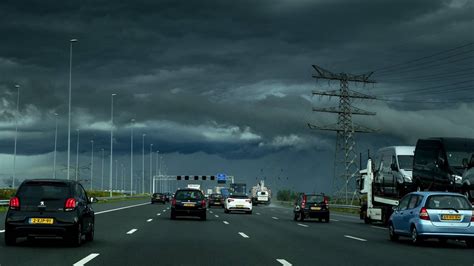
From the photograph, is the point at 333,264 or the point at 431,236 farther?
the point at 431,236

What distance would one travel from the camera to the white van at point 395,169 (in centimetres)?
2984

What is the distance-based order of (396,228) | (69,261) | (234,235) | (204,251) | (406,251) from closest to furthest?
(69,261) < (204,251) < (406,251) < (396,228) < (234,235)

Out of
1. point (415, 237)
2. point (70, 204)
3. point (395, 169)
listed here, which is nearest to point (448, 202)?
point (415, 237)

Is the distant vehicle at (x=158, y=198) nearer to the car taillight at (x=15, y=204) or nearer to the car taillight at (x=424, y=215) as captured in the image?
the car taillight at (x=424, y=215)

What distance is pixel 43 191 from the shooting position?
15539 millimetres

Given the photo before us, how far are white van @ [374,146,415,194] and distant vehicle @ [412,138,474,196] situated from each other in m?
2.12

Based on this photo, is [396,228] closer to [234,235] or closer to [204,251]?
[234,235]

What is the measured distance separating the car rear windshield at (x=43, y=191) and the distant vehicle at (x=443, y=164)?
14.6 metres

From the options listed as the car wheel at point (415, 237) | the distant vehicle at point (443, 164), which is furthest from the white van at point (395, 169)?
the car wheel at point (415, 237)

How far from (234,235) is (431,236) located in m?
6.25

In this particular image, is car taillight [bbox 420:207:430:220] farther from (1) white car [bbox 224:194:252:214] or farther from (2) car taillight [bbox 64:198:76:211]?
(1) white car [bbox 224:194:252:214]

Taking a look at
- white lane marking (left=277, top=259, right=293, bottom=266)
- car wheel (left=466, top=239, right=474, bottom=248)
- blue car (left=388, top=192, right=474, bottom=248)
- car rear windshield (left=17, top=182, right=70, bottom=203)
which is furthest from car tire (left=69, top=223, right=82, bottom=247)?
car wheel (left=466, top=239, right=474, bottom=248)

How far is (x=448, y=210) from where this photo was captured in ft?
58.7

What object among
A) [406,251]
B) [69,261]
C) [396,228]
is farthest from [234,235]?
[69,261]
